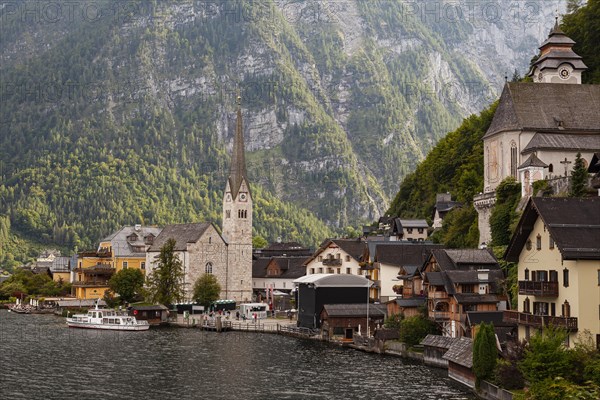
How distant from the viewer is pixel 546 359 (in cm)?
4409

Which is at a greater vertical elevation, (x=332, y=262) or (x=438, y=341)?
(x=332, y=262)

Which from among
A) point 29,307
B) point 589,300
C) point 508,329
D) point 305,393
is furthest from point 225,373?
point 29,307

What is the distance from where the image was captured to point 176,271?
123188mm

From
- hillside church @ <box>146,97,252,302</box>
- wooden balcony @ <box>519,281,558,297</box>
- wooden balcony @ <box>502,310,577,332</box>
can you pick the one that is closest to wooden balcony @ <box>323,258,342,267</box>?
hillside church @ <box>146,97,252,302</box>

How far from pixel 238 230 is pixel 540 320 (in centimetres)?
9764

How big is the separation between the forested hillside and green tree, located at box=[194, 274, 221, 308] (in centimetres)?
3634

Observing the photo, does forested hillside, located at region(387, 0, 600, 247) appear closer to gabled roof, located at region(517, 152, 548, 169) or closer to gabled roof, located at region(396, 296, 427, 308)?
gabled roof, located at region(517, 152, 548, 169)

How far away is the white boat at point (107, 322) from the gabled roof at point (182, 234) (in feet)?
102

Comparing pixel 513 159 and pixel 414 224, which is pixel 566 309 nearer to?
pixel 513 159

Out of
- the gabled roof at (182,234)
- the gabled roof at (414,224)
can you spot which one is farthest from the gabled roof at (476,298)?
the gabled roof at (182,234)

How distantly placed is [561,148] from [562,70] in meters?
25.1

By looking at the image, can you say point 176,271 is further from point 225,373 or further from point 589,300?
point 589,300

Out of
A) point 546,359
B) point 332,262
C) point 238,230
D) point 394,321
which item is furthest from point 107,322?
point 546,359

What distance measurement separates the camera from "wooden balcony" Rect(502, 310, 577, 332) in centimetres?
4844
